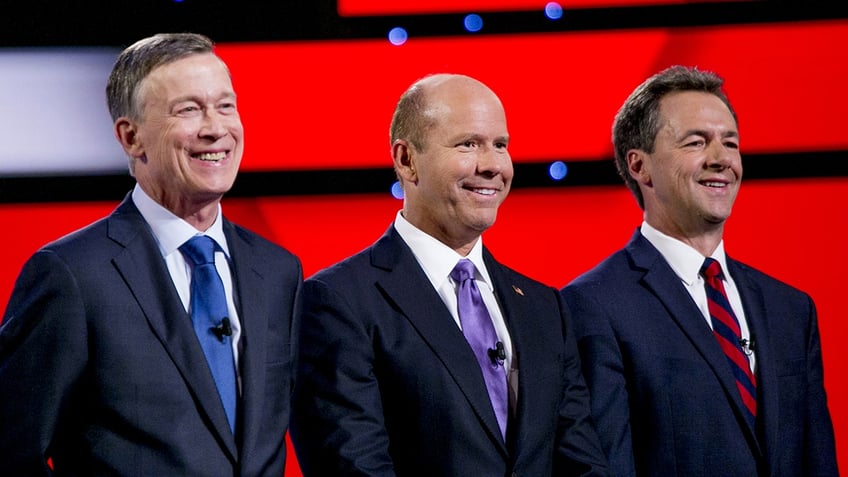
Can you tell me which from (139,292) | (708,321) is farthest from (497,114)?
(139,292)

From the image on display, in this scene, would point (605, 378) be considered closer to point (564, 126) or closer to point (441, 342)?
point (441, 342)

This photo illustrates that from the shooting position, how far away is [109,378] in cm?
228

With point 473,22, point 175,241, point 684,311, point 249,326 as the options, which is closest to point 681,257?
point 684,311

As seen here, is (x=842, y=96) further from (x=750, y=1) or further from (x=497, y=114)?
(x=497, y=114)

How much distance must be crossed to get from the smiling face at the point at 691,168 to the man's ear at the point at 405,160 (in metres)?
0.77

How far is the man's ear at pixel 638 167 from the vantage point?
3295 millimetres

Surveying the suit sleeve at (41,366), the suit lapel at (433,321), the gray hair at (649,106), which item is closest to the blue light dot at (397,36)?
the gray hair at (649,106)

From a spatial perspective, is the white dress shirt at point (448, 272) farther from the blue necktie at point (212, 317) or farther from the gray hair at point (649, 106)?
the gray hair at point (649, 106)

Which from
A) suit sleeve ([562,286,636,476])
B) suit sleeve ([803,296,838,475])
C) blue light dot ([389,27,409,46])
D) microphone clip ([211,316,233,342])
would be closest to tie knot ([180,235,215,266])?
microphone clip ([211,316,233,342])

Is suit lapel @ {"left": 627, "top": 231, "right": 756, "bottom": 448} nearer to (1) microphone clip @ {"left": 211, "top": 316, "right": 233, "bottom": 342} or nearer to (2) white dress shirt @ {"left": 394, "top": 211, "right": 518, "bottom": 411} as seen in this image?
(2) white dress shirt @ {"left": 394, "top": 211, "right": 518, "bottom": 411}

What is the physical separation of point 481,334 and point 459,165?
410 millimetres

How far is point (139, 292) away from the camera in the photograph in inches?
92.2

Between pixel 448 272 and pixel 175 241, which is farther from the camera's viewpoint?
pixel 448 272

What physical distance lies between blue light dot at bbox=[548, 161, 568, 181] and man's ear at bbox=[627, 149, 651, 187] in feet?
1.11
